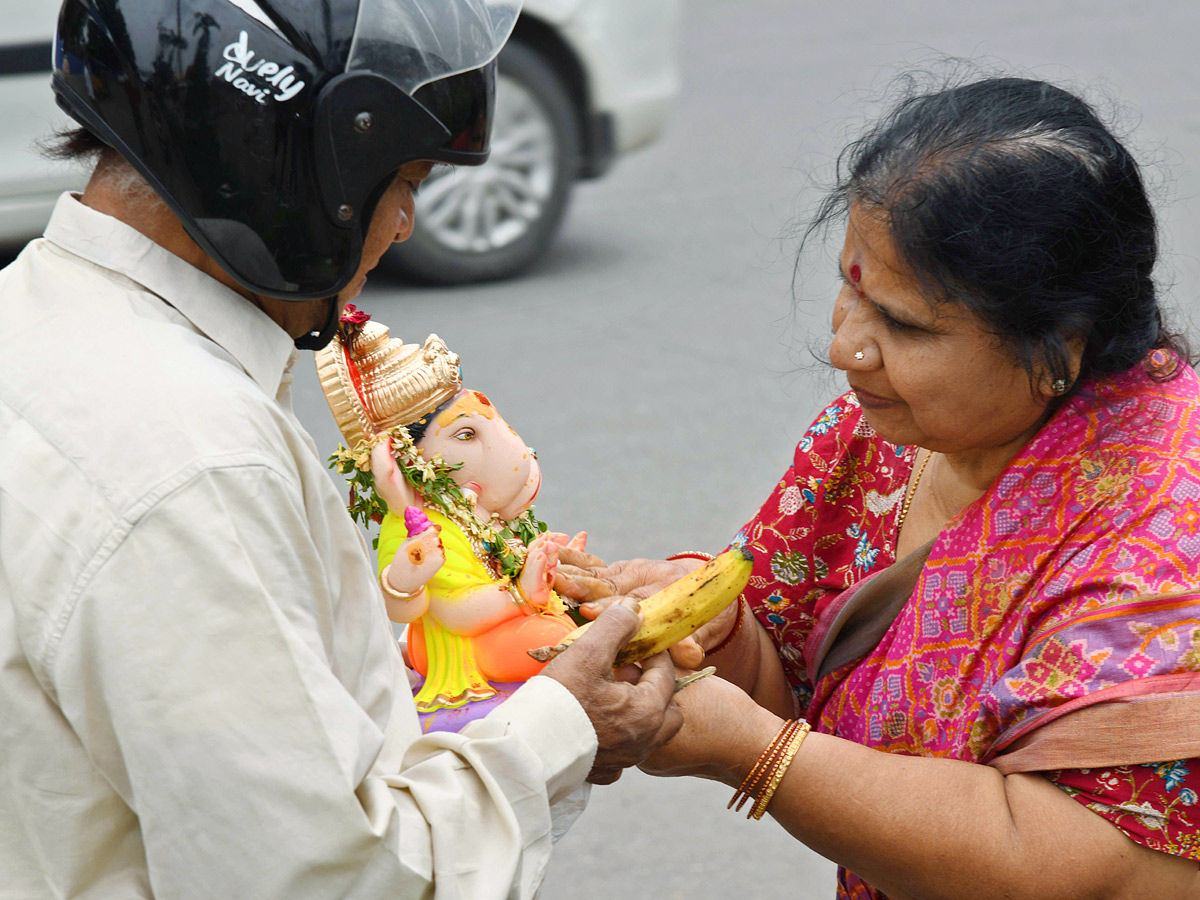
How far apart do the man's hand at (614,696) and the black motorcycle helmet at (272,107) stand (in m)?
0.58

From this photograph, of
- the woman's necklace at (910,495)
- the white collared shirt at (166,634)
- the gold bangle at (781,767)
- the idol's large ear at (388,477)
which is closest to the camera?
the white collared shirt at (166,634)

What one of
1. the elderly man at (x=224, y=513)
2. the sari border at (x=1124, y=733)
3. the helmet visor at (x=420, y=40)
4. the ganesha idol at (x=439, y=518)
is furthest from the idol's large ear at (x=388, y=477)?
the sari border at (x=1124, y=733)

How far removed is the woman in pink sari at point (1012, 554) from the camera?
5.32 ft

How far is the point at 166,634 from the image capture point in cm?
123

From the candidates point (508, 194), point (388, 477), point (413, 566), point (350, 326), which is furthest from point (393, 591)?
point (508, 194)

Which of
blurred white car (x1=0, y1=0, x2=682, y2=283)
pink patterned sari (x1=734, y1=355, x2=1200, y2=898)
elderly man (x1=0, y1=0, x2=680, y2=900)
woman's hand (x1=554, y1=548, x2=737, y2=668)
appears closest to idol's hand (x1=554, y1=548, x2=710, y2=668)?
woman's hand (x1=554, y1=548, x2=737, y2=668)

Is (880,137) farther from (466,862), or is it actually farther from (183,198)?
(466,862)

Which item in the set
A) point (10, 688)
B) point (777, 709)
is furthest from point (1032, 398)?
point (10, 688)

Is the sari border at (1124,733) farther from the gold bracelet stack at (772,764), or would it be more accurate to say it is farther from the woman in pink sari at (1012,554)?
the gold bracelet stack at (772,764)

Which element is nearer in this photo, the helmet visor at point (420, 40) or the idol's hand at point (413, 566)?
the helmet visor at point (420, 40)

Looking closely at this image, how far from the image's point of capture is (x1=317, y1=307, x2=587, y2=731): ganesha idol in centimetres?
195

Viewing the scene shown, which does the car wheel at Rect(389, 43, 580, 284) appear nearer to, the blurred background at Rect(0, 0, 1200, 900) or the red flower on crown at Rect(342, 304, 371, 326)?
the blurred background at Rect(0, 0, 1200, 900)

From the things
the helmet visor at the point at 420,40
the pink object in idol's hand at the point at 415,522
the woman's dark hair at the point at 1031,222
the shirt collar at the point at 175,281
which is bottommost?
the pink object in idol's hand at the point at 415,522

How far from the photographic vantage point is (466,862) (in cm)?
143
